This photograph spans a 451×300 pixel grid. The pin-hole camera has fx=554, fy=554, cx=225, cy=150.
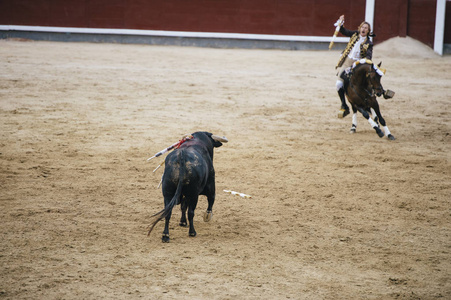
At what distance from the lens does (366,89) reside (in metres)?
8.37

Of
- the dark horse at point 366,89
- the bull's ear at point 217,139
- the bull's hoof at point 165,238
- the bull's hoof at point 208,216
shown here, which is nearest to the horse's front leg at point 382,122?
the dark horse at point 366,89

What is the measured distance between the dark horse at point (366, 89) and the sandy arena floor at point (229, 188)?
14.1 inches

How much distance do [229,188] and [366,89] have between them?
343 centimetres

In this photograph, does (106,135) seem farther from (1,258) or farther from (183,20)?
(183,20)

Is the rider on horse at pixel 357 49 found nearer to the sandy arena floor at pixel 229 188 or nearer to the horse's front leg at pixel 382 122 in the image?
the horse's front leg at pixel 382 122

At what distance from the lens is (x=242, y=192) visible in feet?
19.2

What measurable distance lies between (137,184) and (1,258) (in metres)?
2.16

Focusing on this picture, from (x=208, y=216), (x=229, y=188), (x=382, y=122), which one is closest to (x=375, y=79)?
(x=382, y=122)

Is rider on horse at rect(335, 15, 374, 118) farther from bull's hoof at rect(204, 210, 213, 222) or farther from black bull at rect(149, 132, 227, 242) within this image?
black bull at rect(149, 132, 227, 242)

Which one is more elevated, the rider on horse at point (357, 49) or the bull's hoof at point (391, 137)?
the rider on horse at point (357, 49)

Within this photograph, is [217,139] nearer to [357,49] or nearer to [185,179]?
[185,179]

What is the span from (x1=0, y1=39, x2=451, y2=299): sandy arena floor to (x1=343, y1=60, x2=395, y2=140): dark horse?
1.18ft

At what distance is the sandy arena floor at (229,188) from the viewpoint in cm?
379

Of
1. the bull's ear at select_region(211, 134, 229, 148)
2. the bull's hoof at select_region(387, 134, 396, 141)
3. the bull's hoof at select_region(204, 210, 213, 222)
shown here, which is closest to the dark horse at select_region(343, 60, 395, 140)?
the bull's hoof at select_region(387, 134, 396, 141)
